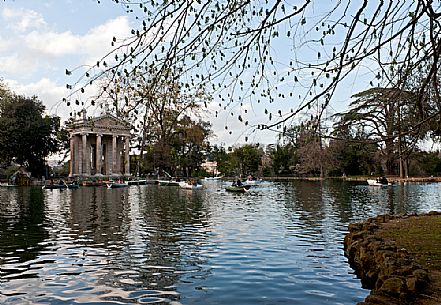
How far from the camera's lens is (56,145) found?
3017 inches

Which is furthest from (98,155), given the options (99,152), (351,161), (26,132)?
(351,161)

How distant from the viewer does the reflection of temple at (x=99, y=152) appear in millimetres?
77062

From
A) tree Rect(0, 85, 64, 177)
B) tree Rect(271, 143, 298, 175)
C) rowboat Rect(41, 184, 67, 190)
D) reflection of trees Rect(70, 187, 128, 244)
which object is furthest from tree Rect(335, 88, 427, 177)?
tree Rect(271, 143, 298, 175)

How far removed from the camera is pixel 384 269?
7.84 metres

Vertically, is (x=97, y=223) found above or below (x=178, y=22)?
below

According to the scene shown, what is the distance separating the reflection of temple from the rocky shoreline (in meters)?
66.5

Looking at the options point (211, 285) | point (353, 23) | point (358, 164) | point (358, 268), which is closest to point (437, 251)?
point (358, 268)

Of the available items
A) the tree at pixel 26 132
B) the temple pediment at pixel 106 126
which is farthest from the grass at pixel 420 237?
the tree at pixel 26 132

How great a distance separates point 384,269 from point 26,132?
67.3 m

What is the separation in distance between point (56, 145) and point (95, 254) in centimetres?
6895

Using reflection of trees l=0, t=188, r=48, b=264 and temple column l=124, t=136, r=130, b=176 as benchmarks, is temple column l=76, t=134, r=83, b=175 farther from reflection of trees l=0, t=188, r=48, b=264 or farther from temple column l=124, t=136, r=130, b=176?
reflection of trees l=0, t=188, r=48, b=264

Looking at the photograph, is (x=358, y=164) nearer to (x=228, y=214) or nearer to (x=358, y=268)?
(x=228, y=214)

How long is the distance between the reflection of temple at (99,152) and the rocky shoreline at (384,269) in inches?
2619

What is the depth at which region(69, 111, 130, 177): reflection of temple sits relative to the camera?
7706cm
